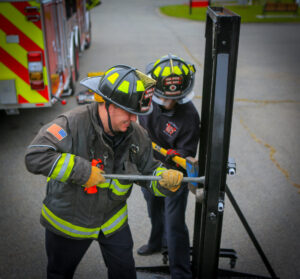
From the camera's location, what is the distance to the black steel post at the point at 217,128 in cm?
138

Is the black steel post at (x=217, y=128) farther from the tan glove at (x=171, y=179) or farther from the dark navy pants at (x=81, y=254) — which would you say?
the dark navy pants at (x=81, y=254)

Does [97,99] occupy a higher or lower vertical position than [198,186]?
higher

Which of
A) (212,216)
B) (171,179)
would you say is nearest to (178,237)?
(171,179)

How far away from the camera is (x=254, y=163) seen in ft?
15.5

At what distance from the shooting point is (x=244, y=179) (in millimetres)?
4324

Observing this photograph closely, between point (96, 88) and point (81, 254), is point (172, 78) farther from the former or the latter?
point (81, 254)

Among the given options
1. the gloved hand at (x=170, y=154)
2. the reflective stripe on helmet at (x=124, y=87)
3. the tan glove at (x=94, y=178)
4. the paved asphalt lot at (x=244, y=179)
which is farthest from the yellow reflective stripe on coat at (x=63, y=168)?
the paved asphalt lot at (x=244, y=179)

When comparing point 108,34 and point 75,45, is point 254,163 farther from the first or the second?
point 108,34

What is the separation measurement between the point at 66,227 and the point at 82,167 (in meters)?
0.43

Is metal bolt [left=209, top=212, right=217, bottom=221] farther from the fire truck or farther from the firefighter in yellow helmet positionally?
the fire truck

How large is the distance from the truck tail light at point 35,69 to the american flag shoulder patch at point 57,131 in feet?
10.5

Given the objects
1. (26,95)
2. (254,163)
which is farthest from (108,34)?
(254,163)

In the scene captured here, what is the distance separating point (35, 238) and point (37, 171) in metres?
1.64

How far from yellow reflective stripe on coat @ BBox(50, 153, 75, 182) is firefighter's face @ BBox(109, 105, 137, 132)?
11.7 inches
